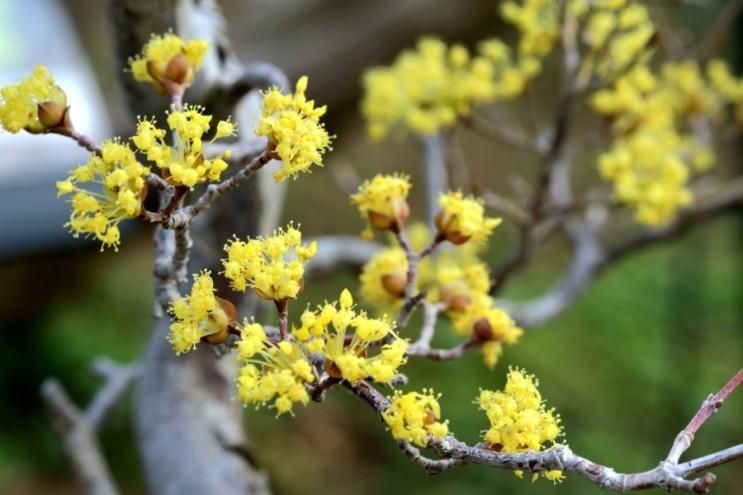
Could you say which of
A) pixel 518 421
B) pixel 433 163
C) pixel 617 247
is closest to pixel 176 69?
pixel 518 421

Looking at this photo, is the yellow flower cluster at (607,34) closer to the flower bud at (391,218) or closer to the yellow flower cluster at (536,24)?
the yellow flower cluster at (536,24)

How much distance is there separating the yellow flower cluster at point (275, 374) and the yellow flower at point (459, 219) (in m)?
0.21

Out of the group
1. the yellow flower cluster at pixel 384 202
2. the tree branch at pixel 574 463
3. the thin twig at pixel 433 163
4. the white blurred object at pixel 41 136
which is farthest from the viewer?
the white blurred object at pixel 41 136

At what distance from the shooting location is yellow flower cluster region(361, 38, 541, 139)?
3.74 feet

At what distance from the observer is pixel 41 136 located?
2.54 meters

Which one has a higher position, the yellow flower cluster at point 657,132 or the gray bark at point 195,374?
the yellow flower cluster at point 657,132

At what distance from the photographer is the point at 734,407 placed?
249 cm

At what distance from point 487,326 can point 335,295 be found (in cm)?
222

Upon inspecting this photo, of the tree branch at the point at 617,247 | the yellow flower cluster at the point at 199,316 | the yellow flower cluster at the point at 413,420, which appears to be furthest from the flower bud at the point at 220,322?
the tree branch at the point at 617,247

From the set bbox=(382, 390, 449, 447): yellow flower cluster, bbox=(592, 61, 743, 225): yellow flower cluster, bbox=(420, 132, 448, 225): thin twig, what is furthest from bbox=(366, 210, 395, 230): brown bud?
bbox=(420, 132, 448, 225): thin twig

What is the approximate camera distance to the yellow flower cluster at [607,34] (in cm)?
108

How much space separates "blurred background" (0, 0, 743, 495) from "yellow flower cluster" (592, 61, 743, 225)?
2.72 feet

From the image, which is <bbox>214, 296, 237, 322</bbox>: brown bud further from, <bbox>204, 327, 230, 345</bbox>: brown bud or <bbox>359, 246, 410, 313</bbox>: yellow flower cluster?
<bbox>359, 246, 410, 313</bbox>: yellow flower cluster

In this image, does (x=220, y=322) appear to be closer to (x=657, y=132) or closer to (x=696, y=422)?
(x=696, y=422)
